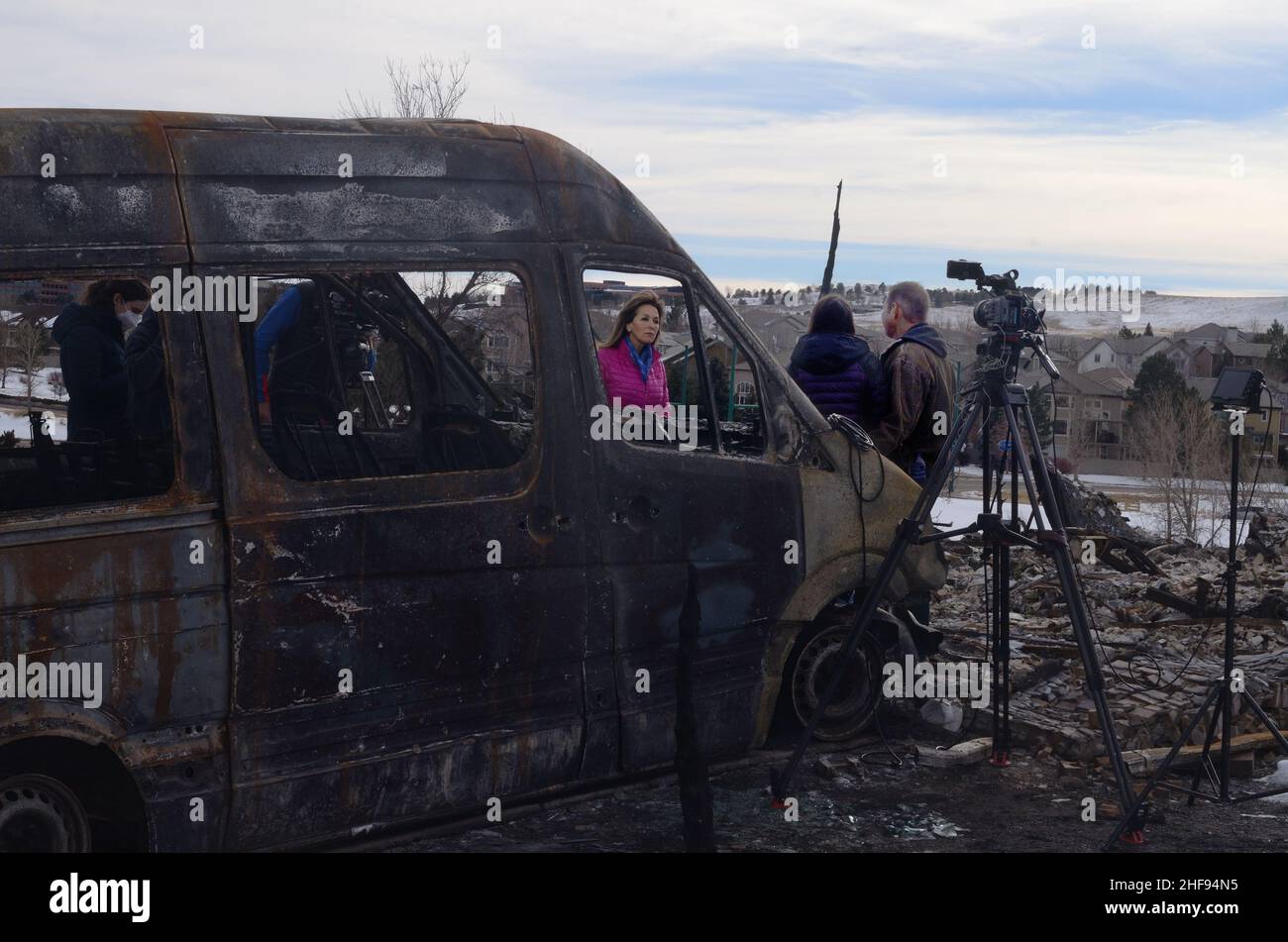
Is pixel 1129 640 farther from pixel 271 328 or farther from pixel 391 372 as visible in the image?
pixel 271 328

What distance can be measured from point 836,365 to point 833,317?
241 millimetres

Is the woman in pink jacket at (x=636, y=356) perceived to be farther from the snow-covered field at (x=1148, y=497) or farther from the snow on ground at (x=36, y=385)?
the snow-covered field at (x=1148, y=497)

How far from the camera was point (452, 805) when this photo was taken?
484 cm

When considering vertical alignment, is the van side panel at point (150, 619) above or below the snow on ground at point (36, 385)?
below

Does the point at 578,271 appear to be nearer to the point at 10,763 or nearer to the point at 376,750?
the point at 376,750

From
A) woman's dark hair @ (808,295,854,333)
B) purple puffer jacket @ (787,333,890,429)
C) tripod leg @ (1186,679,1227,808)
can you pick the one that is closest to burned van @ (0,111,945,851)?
purple puffer jacket @ (787,333,890,429)

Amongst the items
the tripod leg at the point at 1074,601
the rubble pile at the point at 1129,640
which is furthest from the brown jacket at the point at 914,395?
the tripod leg at the point at 1074,601

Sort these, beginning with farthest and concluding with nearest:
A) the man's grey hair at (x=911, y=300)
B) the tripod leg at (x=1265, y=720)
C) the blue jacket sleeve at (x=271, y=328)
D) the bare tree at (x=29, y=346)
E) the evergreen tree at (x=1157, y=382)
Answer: the evergreen tree at (x=1157, y=382) < the man's grey hair at (x=911, y=300) < the tripod leg at (x=1265, y=720) < the blue jacket sleeve at (x=271, y=328) < the bare tree at (x=29, y=346)

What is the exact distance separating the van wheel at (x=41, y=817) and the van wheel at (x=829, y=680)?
9.48ft

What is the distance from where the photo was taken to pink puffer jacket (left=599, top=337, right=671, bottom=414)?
534 centimetres

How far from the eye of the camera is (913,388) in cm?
686

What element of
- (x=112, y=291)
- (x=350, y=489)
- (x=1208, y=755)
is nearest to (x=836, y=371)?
(x=1208, y=755)

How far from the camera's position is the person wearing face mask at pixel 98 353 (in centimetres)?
416

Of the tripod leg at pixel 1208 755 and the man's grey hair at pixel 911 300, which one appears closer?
the tripod leg at pixel 1208 755
